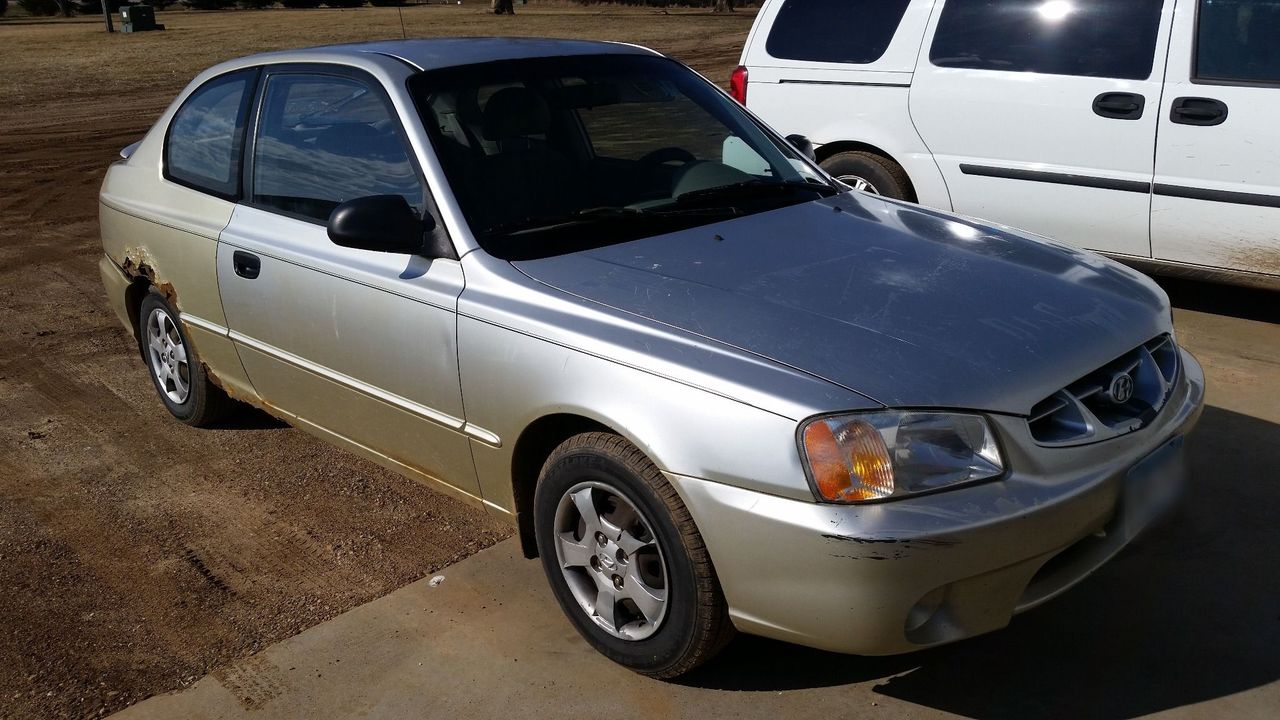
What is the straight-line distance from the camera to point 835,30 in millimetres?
7031

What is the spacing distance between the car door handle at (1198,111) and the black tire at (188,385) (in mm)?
4580

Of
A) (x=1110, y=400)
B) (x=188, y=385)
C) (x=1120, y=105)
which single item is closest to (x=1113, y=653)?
(x=1110, y=400)

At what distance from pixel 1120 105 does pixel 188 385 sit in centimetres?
458

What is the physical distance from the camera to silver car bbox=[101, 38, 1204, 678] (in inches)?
107

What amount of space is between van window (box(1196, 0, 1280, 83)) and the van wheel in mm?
1630

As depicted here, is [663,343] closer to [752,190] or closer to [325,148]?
[752,190]

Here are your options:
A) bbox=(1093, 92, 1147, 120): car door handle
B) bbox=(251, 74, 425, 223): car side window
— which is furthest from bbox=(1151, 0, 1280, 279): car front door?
bbox=(251, 74, 425, 223): car side window

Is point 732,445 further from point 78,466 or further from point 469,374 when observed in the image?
point 78,466

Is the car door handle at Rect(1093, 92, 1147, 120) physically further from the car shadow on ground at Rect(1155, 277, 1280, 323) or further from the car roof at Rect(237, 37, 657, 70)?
the car roof at Rect(237, 37, 657, 70)

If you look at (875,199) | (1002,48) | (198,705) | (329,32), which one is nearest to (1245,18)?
(1002,48)

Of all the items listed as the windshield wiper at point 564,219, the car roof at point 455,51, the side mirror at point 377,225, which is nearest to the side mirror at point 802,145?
the car roof at point 455,51

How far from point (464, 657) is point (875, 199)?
2183mm

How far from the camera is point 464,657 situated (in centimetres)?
337

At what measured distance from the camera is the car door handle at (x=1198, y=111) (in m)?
5.59
